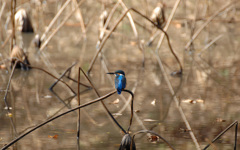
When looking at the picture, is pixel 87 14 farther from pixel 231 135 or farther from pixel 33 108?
pixel 231 135

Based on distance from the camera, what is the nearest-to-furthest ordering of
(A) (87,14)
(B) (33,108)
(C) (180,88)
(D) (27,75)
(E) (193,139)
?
1. (E) (193,139)
2. (B) (33,108)
3. (C) (180,88)
4. (D) (27,75)
5. (A) (87,14)

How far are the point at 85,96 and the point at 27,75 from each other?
1.53 m

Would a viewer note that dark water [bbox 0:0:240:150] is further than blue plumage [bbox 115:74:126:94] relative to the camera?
Yes

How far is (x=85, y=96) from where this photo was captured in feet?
15.9

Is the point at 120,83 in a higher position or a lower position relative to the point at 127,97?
higher

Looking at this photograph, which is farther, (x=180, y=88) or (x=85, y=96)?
(x=180, y=88)

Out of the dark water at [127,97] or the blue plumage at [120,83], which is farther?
the dark water at [127,97]

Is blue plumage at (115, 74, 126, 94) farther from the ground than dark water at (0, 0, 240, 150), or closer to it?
farther from the ground

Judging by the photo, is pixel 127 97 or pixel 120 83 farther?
pixel 127 97

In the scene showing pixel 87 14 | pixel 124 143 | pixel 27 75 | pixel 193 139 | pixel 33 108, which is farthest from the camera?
pixel 87 14

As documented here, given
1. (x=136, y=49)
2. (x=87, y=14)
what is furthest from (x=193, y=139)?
(x=87, y=14)

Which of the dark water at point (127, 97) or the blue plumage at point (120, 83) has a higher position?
the blue plumage at point (120, 83)

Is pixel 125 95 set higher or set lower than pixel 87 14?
lower

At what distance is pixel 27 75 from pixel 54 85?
1.09 m
